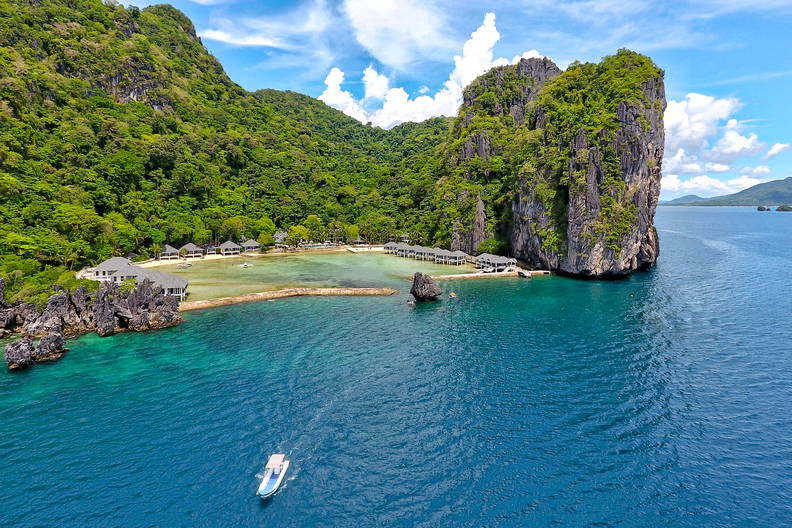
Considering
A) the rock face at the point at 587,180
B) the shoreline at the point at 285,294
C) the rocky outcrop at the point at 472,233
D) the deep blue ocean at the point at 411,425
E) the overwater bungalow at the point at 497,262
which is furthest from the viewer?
the rocky outcrop at the point at 472,233

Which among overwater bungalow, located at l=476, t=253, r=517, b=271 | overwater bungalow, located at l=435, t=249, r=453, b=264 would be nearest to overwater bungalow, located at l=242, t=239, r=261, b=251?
overwater bungalow, located at l=435, t=249, r=453, b=264

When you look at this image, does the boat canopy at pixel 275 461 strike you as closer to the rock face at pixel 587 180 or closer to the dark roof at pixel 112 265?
the dark roof at pixel 112 265

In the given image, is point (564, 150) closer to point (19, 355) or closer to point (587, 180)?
point (587, 180)

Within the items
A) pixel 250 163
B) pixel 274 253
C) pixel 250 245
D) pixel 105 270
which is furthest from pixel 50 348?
pixel 250 163

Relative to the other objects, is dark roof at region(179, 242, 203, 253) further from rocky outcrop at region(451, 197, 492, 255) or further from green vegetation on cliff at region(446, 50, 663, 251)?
green vegetation on cliff at region(446, 50, 663, 251)

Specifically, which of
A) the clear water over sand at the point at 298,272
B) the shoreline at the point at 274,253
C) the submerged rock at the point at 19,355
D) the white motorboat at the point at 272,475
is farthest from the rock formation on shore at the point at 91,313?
the shoreline at the point at 274,253

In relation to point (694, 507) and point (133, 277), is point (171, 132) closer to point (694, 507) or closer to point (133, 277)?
point (133, 277)
